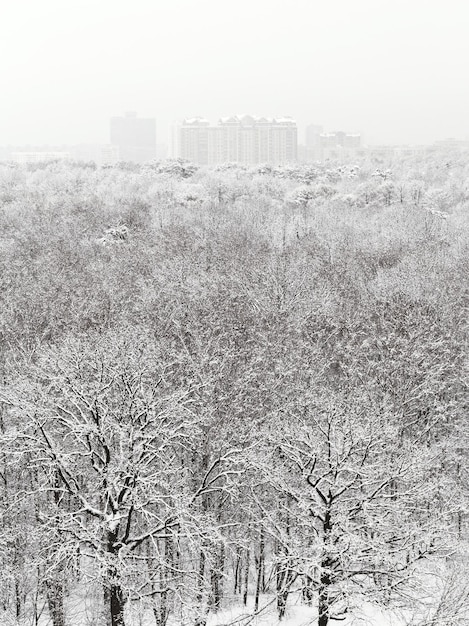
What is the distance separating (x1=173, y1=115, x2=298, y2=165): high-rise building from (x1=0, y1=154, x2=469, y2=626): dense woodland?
357 feet

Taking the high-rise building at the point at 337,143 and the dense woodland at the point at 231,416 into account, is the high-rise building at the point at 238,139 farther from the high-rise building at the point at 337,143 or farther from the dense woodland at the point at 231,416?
the dense woodland at the point at 231,416

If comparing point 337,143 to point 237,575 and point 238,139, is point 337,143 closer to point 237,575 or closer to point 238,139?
point 238,139

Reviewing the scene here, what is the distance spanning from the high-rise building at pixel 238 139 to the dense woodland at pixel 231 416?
108668mm

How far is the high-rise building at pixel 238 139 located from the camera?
15612 centimetres

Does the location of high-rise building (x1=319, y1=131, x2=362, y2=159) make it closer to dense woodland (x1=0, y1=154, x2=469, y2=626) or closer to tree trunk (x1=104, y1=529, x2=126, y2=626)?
dense woodland (x1=0, y1=154, x2=469, y2=626)

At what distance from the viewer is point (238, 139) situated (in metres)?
157

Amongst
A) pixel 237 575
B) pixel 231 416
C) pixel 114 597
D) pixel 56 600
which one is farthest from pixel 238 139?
pixel 114 597

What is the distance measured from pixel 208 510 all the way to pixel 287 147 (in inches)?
5936

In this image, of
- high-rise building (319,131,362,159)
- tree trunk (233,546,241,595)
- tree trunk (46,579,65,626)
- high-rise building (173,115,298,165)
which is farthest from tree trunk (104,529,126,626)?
high-rise building (319,131,362,159)

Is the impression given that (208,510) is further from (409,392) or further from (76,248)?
(76,248)

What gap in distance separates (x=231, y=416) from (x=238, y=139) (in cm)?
14644

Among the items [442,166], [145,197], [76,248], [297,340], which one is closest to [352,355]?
[297,340]

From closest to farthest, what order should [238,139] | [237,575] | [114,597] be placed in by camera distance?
1. [114,597]
2. [237,575]
3. [238,139]

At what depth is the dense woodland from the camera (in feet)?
49.2
